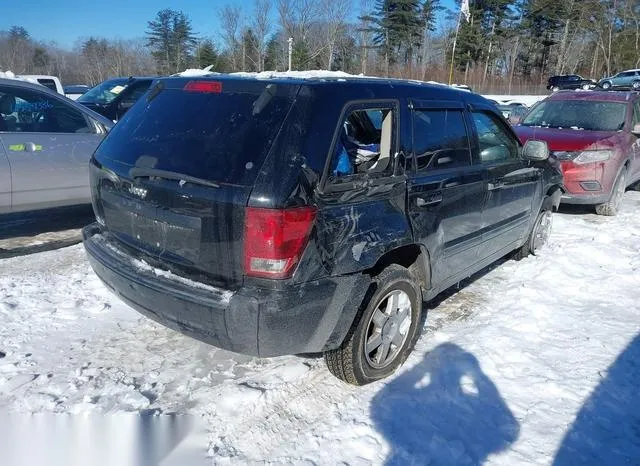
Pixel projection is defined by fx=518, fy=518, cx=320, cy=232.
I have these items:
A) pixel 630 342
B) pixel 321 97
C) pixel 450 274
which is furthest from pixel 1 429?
pixel 630 342

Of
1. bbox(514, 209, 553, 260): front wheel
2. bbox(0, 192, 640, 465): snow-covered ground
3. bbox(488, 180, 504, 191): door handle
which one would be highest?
bbox(488, 180, 504, 191): door handle

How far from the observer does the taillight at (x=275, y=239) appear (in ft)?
7.91

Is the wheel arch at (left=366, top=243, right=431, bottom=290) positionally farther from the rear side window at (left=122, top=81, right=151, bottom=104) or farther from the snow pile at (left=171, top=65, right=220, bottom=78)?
the rear side window at (left=122, top=81, right=151, bottom=104)

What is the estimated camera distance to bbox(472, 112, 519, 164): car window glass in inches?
159

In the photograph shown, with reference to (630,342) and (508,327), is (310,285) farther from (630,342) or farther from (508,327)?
(630,342)

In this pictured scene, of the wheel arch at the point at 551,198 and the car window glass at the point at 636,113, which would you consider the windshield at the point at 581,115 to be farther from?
the wheel arch at the point at 551,198

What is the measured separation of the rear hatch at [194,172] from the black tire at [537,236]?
12.2 feet

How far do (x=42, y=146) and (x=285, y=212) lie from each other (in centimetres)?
391

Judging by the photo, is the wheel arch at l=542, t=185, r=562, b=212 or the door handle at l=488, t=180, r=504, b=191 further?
the wheel arch at l=542, t=185, r=562, b=212

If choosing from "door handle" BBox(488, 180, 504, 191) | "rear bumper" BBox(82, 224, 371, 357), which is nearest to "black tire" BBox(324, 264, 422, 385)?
"rear bumper" BBox(82, 224, 371, 357)

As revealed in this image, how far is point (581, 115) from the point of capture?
8297 millimetres

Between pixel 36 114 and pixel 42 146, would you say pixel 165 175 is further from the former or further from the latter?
pixel 36 114

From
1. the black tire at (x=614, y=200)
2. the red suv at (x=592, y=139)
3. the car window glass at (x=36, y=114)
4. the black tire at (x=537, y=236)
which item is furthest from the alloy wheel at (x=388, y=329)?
the black tire at (x=614, y=200)

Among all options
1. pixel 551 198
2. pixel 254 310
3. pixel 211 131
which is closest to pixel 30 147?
pixel 211 131
